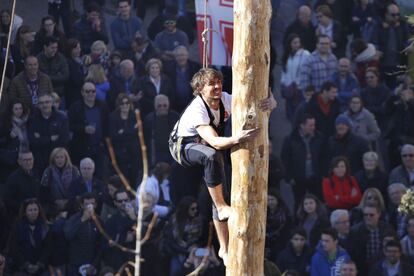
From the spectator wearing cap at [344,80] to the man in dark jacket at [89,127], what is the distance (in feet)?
9.32

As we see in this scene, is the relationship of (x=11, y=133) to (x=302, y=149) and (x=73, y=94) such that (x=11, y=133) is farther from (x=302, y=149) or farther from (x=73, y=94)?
(x=302, y=149)

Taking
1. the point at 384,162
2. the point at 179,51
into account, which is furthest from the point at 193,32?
the point at 384,162

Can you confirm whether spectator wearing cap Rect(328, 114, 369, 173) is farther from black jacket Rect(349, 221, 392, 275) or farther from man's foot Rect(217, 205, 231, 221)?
man's foot Rect(217, 205, 231, 221)

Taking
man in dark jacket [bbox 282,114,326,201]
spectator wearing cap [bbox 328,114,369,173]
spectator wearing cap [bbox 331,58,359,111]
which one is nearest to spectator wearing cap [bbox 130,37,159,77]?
man in dark jacket [bbox 282,114,326,201]

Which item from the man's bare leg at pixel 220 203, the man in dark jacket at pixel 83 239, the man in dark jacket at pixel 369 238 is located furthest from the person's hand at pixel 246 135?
the man in dark jacket at pixel 369 238

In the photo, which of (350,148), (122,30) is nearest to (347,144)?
(350,148)

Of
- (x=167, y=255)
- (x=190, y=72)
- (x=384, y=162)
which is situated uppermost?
(x=190, y=72)

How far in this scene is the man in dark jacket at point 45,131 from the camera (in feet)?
54.2

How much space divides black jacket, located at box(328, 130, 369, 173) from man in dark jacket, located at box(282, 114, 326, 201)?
0.13 m

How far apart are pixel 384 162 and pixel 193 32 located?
9.26ft

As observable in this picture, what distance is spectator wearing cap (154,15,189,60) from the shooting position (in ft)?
56.5

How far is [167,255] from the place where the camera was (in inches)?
647

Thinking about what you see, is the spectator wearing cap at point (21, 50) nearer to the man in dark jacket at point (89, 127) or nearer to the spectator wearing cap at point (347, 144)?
the man in dark jacket at point (89, 127)

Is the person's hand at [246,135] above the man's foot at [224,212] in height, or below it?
above
